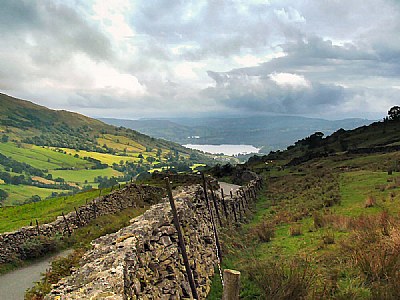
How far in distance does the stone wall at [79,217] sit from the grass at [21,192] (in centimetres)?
9740

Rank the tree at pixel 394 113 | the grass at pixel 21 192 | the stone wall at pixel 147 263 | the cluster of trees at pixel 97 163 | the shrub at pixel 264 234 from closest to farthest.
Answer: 1. the stone wall at pixel 147 263
2. the shrub at pixel 264 234
3. the tree at pixel 394 113
4. the grass at pixel 21 192
5. the cluster of trees at pixel 97 163

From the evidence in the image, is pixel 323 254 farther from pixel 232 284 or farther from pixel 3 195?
pixel 3 195

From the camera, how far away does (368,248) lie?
331 inches

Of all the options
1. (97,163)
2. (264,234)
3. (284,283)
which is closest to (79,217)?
(264,234)

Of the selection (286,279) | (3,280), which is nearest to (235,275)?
(286,279)

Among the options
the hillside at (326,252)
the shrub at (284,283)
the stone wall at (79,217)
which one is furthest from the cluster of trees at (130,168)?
the shrub at (284,283)

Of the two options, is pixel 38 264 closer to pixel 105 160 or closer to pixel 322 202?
pixel 322 202

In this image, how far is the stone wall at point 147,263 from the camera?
4.80m

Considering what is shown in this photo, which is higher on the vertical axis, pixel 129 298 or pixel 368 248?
pixel 129 298

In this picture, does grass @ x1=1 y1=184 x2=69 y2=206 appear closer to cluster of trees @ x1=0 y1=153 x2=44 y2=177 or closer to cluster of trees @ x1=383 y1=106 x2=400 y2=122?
cluster of trees @ x1=0 y1=153 x2=44 y2=177

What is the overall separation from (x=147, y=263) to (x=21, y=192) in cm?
13944

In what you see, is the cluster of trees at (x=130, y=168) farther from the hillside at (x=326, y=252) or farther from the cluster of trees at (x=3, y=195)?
the hillside at (x=326, y=252)

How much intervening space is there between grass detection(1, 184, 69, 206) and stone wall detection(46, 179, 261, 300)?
119 metres

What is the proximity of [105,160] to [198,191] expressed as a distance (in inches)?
7608
